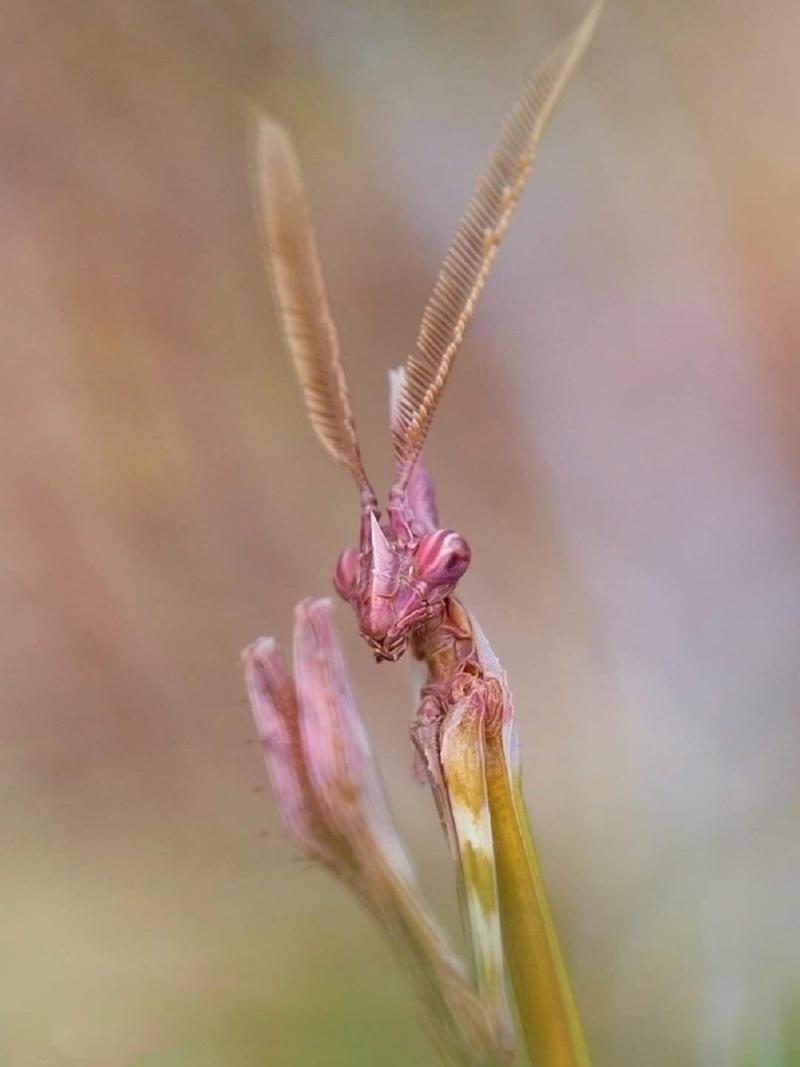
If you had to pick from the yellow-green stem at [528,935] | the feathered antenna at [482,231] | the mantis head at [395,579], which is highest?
the feathered antenna at [482,231]

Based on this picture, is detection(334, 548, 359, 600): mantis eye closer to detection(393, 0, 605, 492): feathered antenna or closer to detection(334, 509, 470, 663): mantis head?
detection(334, 509, 470, 663): mantis head

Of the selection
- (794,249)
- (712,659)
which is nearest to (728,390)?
(794,249)

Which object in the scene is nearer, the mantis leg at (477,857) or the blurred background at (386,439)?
the mantis leg at (477,857)

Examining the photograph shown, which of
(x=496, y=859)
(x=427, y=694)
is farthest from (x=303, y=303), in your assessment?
(x=496, y=859)

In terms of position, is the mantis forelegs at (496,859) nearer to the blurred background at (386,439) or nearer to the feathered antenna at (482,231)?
the feathered antenna at (482,231)

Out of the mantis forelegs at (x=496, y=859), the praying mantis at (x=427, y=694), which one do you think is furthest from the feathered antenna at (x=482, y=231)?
the mantis forelegs at (x=496, y=859)

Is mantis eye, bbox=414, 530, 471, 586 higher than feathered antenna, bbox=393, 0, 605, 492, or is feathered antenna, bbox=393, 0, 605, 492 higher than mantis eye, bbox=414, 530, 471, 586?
feathered antenna, bbox=393, 0, 605, 492

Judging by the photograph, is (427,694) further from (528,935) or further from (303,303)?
(303,303)

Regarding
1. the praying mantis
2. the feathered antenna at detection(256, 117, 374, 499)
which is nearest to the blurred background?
the praying mantis
